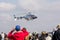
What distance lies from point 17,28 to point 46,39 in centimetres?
641

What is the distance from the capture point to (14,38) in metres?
9.73

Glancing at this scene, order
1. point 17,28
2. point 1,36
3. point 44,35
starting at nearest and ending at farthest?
1. point 17,28
2. point 44,35
3. point 1,36

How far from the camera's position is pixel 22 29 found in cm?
977

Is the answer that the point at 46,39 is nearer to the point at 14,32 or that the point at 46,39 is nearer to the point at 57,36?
the point at 57,36

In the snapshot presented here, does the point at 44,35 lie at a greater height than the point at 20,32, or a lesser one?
lesser

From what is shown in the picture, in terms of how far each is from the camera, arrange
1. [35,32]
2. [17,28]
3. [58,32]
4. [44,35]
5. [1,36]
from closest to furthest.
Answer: [17,28], [58,32], [44,35], [35,32], [1,36]

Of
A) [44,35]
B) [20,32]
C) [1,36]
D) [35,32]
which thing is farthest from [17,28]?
[1,36]

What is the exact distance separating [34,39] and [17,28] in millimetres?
7631

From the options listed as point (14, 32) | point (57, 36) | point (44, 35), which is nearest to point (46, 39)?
point (44, 35)

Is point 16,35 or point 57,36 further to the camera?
point 57,36

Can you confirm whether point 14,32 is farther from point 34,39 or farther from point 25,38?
point 34,39

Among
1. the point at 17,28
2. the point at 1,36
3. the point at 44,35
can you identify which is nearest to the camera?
the point at 17,28

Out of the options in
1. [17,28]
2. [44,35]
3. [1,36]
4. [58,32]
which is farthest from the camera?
[1,36]

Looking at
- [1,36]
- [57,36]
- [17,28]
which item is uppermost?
[17,28]
